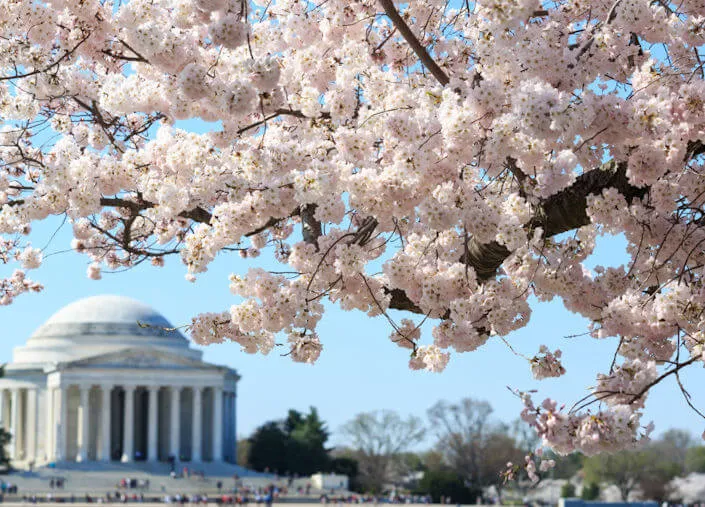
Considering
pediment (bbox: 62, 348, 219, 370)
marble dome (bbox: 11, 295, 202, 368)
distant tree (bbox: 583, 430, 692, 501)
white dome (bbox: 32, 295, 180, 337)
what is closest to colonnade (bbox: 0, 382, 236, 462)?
pediment (bbox: 62, 348, 219, 370)

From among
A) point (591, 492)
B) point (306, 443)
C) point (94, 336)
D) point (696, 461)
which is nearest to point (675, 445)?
point (696, 461)

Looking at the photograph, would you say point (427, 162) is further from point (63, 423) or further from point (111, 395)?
point (111, 395)

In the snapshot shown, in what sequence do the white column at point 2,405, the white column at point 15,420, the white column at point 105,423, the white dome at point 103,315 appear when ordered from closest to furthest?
the white column at point 105,423 < the white column at point 15,420 < the white column at point 2,405 < the white dome at point 103,315

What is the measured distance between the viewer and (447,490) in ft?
280

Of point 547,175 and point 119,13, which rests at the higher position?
point 119,13

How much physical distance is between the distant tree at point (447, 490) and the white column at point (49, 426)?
1175 inches

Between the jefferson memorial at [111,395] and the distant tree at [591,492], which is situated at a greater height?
the jefferson memorial at [111,395]

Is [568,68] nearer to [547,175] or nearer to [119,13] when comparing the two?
[547,175]

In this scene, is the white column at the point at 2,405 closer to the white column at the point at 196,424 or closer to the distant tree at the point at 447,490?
the white column at the point at 196,424

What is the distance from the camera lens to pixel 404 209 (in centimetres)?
771

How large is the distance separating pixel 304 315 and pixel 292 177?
92cm

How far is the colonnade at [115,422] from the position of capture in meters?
100

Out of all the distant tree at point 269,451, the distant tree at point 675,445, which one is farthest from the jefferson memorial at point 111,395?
the distant tree at point 675,445

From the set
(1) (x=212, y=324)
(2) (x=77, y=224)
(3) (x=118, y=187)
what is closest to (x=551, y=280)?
(1) (x=212, y=324)
